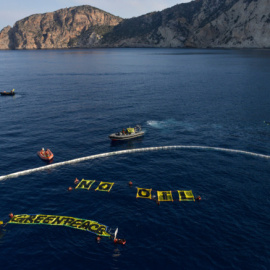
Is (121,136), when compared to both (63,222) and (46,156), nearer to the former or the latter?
(46,156)

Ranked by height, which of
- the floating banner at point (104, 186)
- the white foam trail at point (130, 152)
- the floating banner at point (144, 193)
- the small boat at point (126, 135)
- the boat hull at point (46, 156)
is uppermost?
the small boat at point (126, 135)

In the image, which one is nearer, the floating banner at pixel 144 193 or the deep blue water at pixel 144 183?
the deep blue water at pixel 144 183

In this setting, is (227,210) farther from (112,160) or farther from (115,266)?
(112,160)

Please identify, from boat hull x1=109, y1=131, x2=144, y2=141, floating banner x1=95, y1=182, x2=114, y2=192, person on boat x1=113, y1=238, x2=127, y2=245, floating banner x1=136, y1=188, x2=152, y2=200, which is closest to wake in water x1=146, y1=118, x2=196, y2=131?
boat hull x1=109, y1=131, x2=144, y2=141

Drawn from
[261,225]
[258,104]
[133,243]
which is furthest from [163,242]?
[258,104]

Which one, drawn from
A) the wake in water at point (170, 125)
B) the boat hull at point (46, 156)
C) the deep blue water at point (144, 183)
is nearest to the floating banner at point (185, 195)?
the deep blue water at point (144, 183)

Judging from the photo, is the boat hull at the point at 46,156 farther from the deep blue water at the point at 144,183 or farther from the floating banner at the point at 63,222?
the floating banner at the point at 63,222

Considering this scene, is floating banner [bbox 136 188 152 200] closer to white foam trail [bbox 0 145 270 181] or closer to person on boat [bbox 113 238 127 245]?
person on boat [bbox 113 238 127 245]
